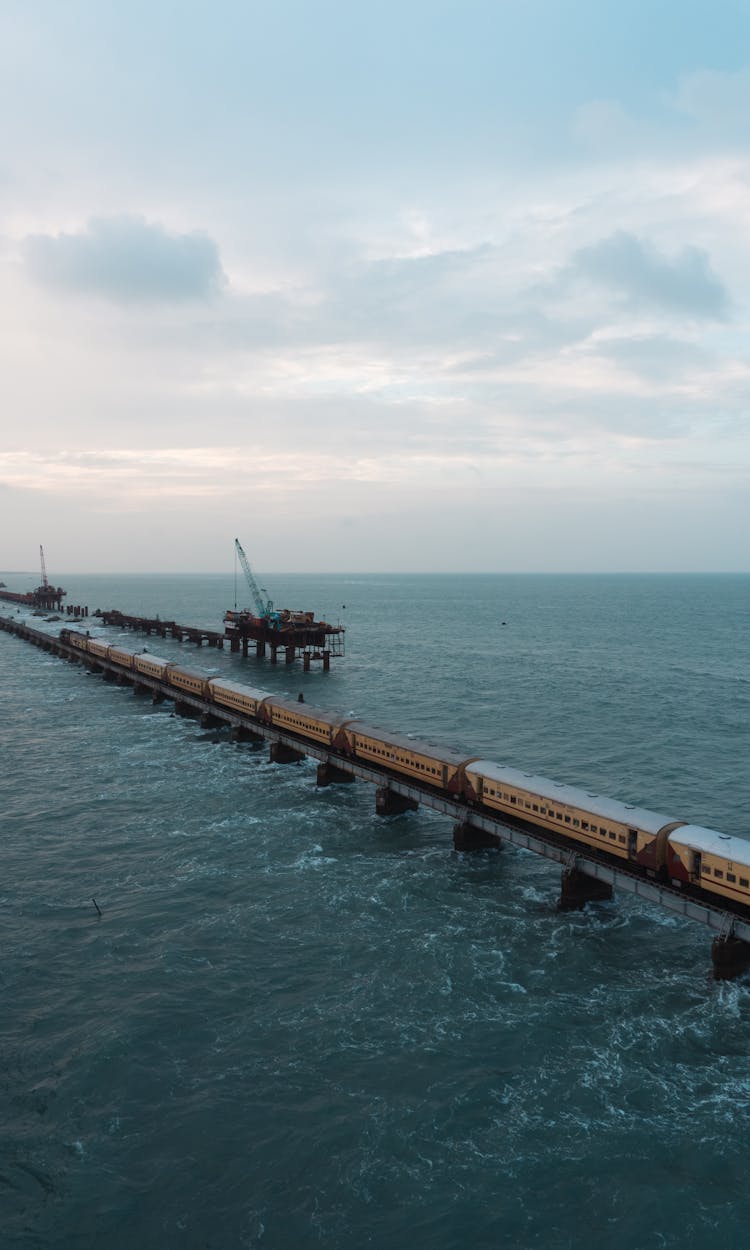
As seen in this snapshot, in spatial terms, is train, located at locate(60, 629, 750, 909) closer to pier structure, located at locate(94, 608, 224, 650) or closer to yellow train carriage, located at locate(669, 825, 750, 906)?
yellow train carriage, located at locate(669, 825, 750, 906)

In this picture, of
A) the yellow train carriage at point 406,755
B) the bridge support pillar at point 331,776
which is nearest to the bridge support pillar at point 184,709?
the bridge support pillar at point 331,776

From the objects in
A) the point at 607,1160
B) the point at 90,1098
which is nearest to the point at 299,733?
the point at 90,1098

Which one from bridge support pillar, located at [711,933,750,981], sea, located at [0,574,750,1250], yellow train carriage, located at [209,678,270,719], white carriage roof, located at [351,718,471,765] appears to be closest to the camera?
sea, located at [0,574,750,1250]

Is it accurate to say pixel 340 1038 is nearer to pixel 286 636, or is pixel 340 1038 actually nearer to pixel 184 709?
pixel 184 709

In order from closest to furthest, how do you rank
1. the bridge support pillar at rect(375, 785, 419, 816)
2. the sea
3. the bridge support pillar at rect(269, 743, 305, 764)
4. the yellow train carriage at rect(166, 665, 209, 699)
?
the sea → the bridge support pillar at rect(375, 785, 419, 816) → the bridge support pillar at rect(269, 743, 305, 764) → the yellow train carriage at rect(166, 665, 209, 699)

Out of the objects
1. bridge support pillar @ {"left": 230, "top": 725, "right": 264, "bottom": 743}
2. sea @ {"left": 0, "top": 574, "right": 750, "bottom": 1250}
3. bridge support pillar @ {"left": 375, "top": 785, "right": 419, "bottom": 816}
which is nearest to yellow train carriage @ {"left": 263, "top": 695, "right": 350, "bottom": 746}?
bridge support pillar @ {"left": 230, "top": 725, "right": 264, "bottom": 743}

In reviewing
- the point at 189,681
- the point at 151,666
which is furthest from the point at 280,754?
the point at 151,666
